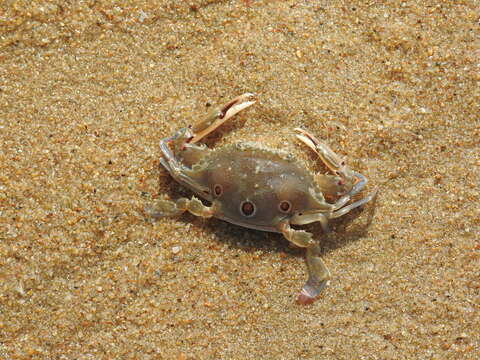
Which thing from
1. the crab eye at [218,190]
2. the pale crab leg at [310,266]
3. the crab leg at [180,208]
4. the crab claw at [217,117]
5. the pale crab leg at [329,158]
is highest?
the crab claw at [217,117]

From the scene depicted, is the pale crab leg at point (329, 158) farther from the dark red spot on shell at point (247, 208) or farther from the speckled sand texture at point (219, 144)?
the dark red spot on shell at point (247, 208)

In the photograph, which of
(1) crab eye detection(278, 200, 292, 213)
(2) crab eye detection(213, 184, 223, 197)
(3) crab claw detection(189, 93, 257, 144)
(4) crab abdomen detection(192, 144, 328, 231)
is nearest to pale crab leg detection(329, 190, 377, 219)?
(4) crab abdomen detection(192, 144, 328, 231)

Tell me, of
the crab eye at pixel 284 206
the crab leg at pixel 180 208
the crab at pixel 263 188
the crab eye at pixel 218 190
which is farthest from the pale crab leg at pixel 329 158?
the crab leg at pixel 180 208

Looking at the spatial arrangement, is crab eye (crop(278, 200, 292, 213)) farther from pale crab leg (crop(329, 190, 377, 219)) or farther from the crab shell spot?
pale crab leg (crop(329, 190, 377, 219))

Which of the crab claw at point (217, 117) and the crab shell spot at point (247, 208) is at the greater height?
the crab claw at point (217, 117)

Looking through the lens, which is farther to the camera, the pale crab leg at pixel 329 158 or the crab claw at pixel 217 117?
the crab claw at pixel 217 117

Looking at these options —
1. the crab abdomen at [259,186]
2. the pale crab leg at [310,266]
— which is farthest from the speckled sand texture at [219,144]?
the crab abdomen at [259,186]

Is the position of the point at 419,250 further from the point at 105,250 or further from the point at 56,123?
the point at 56,123

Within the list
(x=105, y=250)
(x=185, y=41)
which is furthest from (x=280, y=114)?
(x=105, y=250)

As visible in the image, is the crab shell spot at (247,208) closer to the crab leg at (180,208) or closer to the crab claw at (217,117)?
the crab leg at (180,208)
